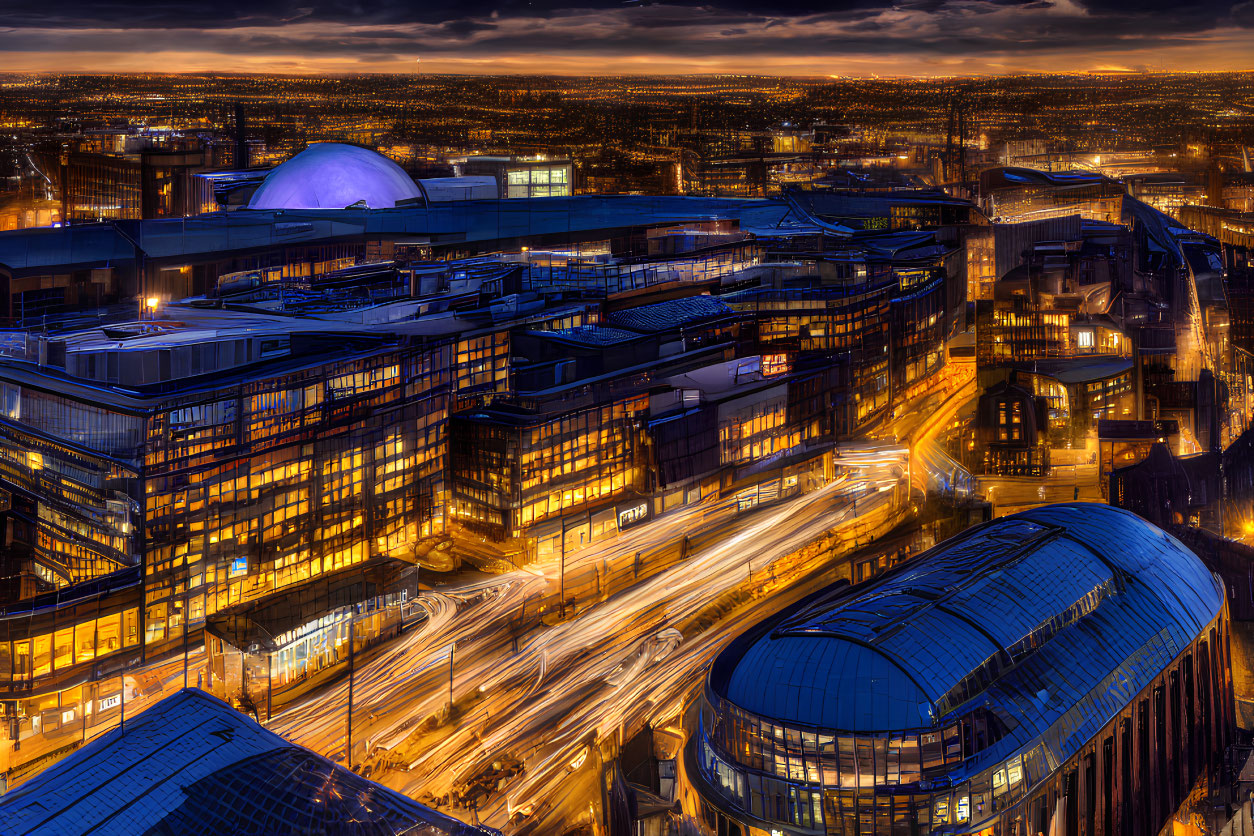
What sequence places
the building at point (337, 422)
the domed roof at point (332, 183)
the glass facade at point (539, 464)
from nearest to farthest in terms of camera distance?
1. the building at point (337, 422)
2. the glass facade at point (539, 464)
3. the domed roof at point (332, 183)

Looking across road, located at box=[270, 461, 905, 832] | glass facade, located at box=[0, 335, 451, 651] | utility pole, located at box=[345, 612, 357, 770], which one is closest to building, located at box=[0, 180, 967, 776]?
glass facade, located at box=[0, 335, 451, 651]

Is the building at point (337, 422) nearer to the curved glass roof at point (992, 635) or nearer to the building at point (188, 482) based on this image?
the building at point (188, 482)

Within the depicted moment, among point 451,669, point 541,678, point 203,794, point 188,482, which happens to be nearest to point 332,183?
point 188,482

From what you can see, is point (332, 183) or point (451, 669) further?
point (332, 183)

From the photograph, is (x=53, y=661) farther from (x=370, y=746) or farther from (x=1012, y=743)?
(x=1012, y=743)

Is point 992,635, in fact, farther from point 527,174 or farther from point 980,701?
point 527,174

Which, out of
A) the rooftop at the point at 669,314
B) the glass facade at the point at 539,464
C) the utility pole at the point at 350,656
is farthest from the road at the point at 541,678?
the rooftop at the point at 669,314

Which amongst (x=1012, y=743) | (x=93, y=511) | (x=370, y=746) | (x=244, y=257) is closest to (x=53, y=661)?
(x=93, y=511)
